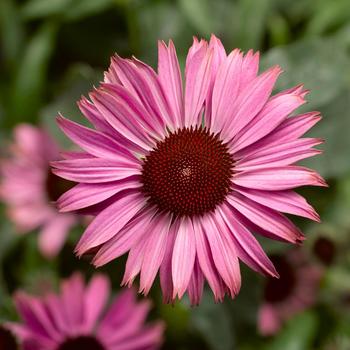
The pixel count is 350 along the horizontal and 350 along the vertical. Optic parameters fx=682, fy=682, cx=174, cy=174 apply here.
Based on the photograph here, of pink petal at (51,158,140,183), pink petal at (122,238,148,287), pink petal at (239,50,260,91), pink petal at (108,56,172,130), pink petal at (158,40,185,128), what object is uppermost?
pink petal at (239,50,260,91)

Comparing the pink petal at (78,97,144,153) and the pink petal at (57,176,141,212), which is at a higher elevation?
the pink petal at (78,97,144,153)

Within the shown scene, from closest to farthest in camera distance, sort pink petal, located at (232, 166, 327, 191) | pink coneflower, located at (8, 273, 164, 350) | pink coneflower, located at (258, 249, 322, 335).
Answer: pink petal, located at (232, 166, 327, 191), pink coneflower, located at (8, 273, 164, 350), pink coneflower, located at (258, 249, 322, 335)

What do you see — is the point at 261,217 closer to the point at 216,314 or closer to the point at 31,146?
the point at 216,314

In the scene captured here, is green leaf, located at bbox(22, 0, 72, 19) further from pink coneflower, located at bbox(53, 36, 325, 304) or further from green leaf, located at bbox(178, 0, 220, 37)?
pink coneflower, located at bbox(53, 36, 325, 304)

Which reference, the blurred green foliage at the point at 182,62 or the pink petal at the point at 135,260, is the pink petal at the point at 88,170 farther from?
the blurred green foliage at the point at 182,62

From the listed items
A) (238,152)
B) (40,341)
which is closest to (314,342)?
(40,341)

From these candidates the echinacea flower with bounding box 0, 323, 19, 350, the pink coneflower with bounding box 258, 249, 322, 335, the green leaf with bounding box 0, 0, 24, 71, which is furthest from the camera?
the green leaf with bounding box 0, 0, 24, 71

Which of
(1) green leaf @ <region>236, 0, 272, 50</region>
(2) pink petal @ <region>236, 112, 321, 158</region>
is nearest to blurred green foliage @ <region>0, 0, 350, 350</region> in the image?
(1) green leaf @ <region>236, 0, 272, 50</region>
